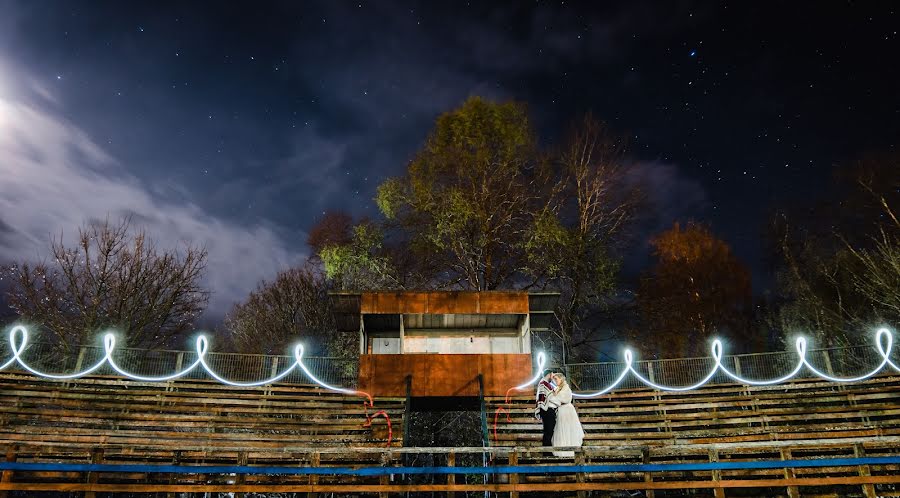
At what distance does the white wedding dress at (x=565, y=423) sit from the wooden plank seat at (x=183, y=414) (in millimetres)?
5102

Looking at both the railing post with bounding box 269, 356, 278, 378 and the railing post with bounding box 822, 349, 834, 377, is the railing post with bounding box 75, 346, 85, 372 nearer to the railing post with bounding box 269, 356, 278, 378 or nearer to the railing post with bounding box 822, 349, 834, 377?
the railing post with bounding box 269, 356, 278, 378

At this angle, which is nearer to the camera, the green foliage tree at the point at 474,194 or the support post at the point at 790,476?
the support post at the point at 790,476

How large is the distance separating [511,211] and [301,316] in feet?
59.3

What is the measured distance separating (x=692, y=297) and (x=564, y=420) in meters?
24.3

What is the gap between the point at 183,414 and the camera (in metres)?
15.5

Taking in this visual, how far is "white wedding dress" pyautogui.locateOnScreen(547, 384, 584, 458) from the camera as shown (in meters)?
11.0

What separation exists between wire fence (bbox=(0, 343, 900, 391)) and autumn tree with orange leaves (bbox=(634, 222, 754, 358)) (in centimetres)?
882

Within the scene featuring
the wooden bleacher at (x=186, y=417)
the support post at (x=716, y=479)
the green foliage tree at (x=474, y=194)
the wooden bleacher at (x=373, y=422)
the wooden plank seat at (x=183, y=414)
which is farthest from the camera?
the green foliage tree at (x=474, y=194)

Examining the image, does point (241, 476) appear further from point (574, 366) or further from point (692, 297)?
point (692, 297)

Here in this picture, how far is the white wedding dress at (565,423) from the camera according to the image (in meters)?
11.0

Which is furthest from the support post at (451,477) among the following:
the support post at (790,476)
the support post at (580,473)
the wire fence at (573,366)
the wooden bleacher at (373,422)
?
the wire fence at (573,366)

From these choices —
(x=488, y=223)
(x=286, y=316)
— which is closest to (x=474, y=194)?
(x=488, y=223)

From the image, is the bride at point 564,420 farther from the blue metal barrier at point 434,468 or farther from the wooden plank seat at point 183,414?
the wooden plank seat at point 183,414

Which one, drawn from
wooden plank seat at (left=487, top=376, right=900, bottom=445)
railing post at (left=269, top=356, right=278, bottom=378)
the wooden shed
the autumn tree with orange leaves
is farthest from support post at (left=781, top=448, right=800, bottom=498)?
the autumn tree with orange leaves
